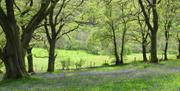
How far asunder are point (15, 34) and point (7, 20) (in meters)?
1.19

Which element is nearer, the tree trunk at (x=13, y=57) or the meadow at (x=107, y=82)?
the meadow at (x=107, y=82)

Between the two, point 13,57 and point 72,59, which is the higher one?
point 13,57

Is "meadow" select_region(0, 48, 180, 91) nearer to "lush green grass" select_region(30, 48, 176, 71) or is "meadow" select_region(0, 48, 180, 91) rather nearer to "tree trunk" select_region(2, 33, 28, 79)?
"tree trunk" select_region(2, 33, 28, 79)

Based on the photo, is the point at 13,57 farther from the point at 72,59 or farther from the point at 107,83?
the point at 72,59

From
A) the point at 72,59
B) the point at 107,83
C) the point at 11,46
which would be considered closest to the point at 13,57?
the point at 11,46

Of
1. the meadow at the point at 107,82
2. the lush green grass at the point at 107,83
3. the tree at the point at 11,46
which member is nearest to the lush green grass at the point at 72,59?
the tree at the point at 11,46

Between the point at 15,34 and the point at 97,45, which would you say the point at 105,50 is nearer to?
the point at 97,45

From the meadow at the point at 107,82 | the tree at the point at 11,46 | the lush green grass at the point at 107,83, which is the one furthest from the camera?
the tree at the point at 11,46

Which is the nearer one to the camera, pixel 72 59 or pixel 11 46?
pixel 11 46

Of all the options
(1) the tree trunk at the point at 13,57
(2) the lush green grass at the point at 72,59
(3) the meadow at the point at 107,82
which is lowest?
(2) the lush green grass at the point at 72,59

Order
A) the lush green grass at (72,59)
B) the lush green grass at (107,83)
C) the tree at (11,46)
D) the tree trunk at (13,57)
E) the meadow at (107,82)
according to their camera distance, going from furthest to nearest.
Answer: the lush green grass at (72,59) < the tree trunk at (13,57) < the tree at (11,46) < the meadow at (107,82) < the lush green grass at (107,83)

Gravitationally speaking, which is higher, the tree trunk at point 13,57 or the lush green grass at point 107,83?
the tree trunk at point 13,57

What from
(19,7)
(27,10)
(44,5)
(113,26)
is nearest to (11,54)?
(44,5)

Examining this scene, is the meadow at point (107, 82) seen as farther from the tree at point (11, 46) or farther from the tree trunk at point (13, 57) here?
the tree at point (11, 46)
